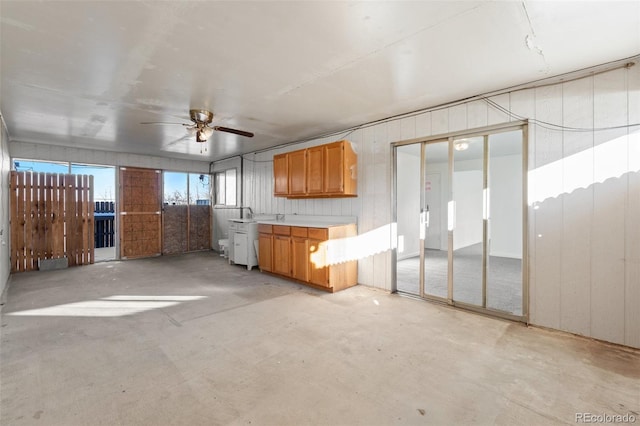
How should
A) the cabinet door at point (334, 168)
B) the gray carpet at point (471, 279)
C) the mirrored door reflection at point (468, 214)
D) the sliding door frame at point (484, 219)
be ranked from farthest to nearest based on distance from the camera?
the mirrored door reflection at point (468, 214) → the cabinet door at point (334, 168) → the gray carpet at point (471, 279) → the sliding door frame at point (484, 219)

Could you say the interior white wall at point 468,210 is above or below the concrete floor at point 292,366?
above

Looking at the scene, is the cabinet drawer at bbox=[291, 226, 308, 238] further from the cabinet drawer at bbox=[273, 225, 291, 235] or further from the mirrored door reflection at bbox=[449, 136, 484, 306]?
the mirrored door reflection at bbox=[449, 136, 484, 306]

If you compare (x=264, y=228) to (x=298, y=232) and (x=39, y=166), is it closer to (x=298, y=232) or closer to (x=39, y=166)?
(x=298, y=232)

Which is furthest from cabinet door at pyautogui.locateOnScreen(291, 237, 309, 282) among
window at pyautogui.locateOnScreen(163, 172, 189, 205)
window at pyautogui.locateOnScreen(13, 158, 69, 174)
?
window at pyautogui.locateOnScreen(13, 158, 69, 174)

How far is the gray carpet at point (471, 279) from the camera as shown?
152 inches

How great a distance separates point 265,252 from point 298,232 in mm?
1070

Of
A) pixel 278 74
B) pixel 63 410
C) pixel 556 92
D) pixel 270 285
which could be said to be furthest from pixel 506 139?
pixel 63 410

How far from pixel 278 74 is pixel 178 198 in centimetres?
651

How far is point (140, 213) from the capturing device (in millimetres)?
7473

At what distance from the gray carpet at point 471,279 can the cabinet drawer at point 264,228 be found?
2.50m

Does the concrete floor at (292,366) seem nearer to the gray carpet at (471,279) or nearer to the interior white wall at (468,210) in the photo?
the gray carpet at (471,279)

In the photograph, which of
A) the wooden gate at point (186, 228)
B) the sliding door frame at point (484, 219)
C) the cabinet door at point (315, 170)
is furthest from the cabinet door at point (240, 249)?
the sliding door frame at point (484, 219)

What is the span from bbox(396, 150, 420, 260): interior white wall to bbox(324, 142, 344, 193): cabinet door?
86.7 inches

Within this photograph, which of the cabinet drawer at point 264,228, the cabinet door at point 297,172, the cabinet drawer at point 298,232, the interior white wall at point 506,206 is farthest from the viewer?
the interior white wall at point 506,206
